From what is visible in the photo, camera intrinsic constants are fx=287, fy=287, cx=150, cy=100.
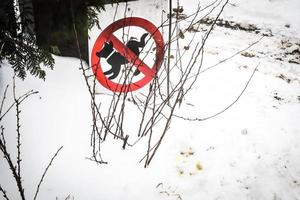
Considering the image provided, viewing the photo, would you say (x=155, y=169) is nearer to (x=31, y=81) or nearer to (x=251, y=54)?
(x=31, y=81)

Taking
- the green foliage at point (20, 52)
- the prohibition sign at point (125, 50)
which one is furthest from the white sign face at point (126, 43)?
the green foliage at point (20, 52)

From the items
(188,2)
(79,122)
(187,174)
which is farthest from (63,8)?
(188,2)

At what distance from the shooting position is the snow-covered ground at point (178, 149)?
2123 mm

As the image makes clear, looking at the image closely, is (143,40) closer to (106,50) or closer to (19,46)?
(106,50)

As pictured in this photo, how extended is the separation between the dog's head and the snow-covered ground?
32 cm

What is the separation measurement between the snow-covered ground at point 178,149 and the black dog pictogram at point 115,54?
211 mm

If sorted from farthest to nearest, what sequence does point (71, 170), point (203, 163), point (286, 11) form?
1. point (286, 11)
2. point (203, 163)
3. point (71, 170)

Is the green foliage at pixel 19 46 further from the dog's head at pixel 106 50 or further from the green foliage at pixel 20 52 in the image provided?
the dog's head at pixel 106 50

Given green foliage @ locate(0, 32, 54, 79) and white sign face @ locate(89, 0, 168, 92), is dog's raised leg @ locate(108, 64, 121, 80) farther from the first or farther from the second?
green foliage @ locate(0, 32, 54, 79)

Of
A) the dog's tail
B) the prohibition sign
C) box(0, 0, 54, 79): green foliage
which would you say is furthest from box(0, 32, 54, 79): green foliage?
the dog's tail

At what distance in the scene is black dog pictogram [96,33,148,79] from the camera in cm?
238

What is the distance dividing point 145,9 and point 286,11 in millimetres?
4937

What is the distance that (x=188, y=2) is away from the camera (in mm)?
6734

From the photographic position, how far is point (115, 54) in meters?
2.40
